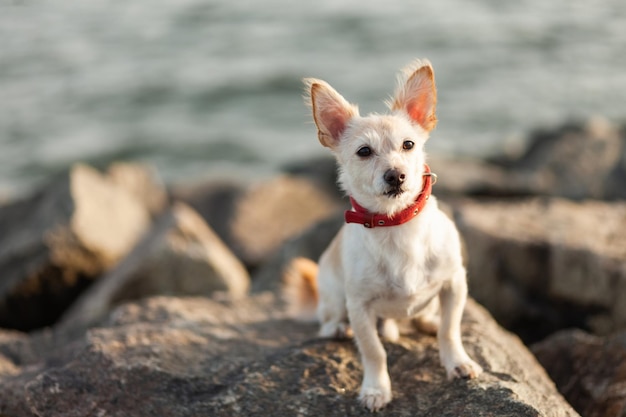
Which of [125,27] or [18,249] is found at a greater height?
[125,27]

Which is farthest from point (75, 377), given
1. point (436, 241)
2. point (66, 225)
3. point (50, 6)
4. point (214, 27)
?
point (50, 6)

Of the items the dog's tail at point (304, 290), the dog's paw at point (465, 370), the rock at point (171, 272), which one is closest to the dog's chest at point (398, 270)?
the dog's paw at point (465, 370)

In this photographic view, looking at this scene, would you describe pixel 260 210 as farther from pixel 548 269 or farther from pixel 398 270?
pixel 398 270

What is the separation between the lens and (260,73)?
18.7 metres

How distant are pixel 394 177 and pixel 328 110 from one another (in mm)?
680

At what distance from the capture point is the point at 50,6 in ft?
78.7

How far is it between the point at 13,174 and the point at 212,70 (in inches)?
228

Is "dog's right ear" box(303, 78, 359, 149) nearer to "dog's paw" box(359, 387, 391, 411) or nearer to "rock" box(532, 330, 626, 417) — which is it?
"dog's paw" box(359, 387, 391, 411)

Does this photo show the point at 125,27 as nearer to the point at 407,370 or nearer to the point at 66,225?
the point at 66,225

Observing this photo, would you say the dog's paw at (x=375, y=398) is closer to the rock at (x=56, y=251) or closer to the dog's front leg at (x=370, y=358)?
the dog's front leg at (x=370, y=358)

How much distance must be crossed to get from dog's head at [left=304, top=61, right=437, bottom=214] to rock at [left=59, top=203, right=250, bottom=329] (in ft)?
12.0

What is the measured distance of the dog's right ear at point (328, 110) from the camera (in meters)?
4.23

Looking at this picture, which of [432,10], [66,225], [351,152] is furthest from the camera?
[432,10]

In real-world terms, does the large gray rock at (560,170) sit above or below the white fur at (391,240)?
below
